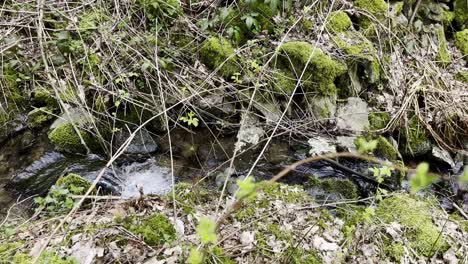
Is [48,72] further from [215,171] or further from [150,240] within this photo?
[150,240]

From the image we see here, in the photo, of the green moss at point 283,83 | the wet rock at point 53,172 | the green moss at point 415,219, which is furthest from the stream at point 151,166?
the green moss at point 283,83

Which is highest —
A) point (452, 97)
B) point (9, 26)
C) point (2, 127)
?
point (9, 26)

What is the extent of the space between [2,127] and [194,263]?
11.1 feet

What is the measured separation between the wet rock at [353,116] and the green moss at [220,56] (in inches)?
48.5

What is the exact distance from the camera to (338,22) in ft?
16.2

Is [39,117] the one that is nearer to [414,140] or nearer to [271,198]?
[271,198]

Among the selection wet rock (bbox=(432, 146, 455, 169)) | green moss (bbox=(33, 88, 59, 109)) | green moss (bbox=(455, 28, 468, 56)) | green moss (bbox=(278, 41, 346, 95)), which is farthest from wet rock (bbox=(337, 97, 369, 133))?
green moss (bbox=(33, 88, 59, 109))

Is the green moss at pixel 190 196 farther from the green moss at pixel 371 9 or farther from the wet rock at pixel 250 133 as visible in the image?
the green moss at pixel 371 9

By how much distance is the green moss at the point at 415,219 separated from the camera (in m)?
2.86

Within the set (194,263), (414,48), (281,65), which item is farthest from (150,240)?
(414,48)

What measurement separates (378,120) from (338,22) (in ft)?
4.25

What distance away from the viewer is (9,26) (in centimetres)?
427

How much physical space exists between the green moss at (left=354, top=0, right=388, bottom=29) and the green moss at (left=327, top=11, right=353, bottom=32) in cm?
26

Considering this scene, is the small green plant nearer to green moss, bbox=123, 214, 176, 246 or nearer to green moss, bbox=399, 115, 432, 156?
green moss, bbox=123, 214, 176, 246
